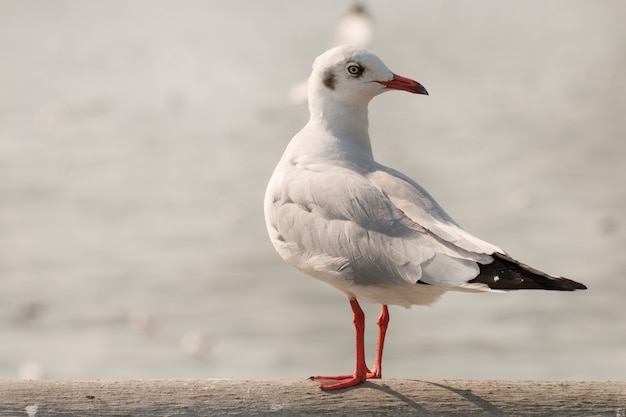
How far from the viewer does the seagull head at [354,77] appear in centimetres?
346

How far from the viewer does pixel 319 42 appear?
1630 cm

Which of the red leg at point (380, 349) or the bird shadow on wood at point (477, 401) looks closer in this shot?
the bird shadow on wood at point (477, 401)

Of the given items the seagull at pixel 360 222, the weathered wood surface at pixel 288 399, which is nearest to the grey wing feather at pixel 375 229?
the seagull at pixel 360 222

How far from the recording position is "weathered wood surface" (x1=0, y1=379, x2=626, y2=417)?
2951 millimetres

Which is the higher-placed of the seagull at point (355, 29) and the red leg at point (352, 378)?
the seagull at point (355, 29)

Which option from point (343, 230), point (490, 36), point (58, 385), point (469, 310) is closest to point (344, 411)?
point (343, 230)

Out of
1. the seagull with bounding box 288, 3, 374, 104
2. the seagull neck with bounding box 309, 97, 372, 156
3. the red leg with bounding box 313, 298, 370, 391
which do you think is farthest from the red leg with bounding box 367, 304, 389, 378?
the seagull with bounding box 288, 3, 374, 104

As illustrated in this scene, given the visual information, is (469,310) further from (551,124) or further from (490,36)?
(490,36)

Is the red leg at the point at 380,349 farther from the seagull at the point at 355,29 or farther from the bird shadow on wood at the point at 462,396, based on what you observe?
the seagull at the point at 355,29

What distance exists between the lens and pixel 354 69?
137 inches

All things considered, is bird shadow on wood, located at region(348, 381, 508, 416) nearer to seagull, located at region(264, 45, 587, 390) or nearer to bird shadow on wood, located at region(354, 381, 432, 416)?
bird shadow on wood, located at region(354, 381, 432, 416)

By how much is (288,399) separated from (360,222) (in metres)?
0.51

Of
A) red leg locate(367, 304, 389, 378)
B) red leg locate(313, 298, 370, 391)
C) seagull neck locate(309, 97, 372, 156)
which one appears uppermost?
seagull neck locate(309, 97, 372, 156)

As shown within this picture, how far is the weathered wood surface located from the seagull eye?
96 centimetres
